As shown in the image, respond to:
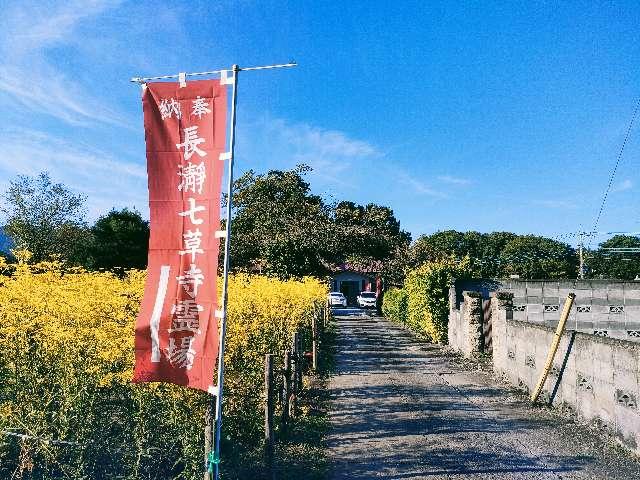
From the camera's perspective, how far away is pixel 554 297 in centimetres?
1631

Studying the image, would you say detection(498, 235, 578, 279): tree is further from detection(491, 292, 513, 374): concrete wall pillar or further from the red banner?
the red banner

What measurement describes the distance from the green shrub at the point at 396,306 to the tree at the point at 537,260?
617 centimetres

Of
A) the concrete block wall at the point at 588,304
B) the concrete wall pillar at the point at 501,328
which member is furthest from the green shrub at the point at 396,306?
the concrete wall pillar at the point at 501,328

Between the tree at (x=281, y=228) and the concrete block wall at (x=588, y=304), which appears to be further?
the tree at (x=281, y=228)

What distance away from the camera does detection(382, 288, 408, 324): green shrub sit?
85.7 ft

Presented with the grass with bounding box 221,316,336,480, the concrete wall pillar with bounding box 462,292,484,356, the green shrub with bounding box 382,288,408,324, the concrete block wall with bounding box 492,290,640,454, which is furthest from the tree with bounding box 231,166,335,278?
the grass with bounding box 221,316,336,480

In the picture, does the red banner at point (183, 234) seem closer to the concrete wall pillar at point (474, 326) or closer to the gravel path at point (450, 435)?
the gravel path at point (450, 435)

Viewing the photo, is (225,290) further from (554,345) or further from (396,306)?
(396,306)

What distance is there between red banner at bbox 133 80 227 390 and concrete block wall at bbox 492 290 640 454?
5.69 meters

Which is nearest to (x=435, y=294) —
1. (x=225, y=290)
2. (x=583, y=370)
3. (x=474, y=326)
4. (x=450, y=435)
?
(x=474, y=326)

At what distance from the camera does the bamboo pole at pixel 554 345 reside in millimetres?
9250

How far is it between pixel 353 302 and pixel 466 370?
3646cm

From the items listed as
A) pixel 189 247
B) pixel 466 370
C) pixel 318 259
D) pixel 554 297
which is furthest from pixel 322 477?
pixel 318 259

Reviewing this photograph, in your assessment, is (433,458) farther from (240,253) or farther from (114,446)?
(240,253)
